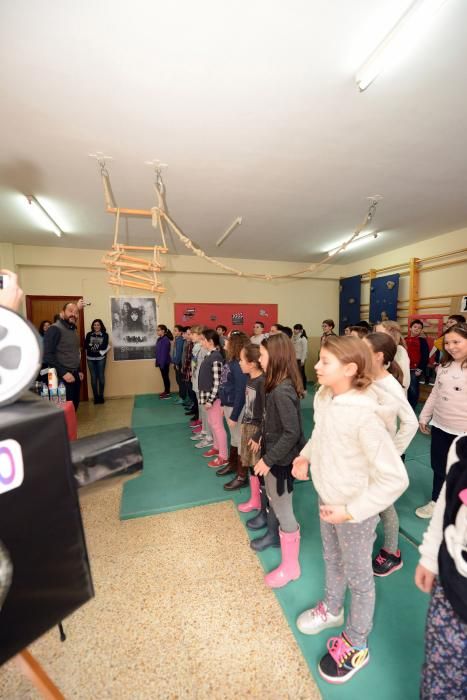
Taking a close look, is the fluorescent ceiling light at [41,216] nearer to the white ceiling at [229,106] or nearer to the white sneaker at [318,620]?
the white ceiling at [229,106]

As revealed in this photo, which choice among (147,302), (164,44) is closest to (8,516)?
(164,44)

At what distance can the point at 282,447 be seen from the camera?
1.48m

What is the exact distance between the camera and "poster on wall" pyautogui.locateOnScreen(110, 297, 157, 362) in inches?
222

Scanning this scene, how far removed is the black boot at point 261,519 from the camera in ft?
6.36

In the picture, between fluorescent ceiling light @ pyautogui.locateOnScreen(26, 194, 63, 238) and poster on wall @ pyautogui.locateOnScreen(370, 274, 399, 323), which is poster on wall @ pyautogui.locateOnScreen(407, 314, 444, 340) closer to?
poster on wall @ pyautogui.locateOnScreen(370, 274, 399, 323)

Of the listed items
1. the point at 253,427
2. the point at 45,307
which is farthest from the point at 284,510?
the point at 45,307

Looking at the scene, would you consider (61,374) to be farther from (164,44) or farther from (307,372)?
(307,372)

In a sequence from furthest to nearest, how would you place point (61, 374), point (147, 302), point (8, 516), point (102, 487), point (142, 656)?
point (147, 302)
point (61, 374)
point (142, 656)
point (102, 487)
point (8, 516)

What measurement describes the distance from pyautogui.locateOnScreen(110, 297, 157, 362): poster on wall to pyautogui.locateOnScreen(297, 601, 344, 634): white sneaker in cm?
515

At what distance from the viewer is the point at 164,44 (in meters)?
1.46

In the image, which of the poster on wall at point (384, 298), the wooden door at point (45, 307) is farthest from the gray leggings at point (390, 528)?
the wooden door at point (45, 307)

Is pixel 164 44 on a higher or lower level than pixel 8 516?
higher

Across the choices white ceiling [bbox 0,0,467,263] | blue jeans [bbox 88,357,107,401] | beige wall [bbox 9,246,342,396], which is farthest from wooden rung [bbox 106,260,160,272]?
blue jeans [bbox 88,357,107,401]

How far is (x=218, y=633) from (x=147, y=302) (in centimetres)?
525
